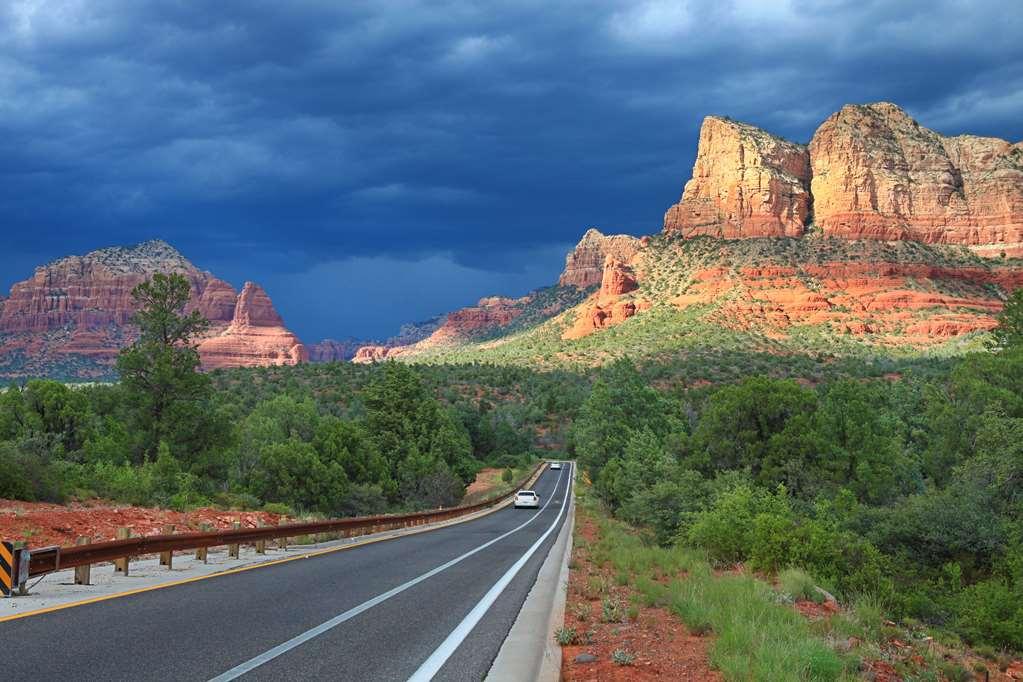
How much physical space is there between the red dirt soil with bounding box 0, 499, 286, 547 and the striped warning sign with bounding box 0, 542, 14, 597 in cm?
376

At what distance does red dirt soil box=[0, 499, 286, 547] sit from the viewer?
14366mm

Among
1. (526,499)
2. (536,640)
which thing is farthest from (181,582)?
(526,499)

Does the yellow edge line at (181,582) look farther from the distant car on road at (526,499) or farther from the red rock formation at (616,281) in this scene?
the red rock formation at (616,281)

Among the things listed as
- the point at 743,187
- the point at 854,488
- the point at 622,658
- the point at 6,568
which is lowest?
the point at 854,488

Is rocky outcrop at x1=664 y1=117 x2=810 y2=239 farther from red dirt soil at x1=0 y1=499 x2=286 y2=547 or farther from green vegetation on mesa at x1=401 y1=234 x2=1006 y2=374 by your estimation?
red dirt soil at x1=0 y1=499 x2=286 y2=547

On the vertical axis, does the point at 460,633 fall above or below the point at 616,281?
below

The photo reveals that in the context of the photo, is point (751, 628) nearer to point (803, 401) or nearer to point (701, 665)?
point (701, 665)

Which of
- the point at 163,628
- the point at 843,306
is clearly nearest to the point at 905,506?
the point at 163,628

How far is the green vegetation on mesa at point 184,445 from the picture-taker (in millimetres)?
25242

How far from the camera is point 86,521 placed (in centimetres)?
1631

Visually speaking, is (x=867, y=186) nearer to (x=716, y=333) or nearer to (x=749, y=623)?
(x=716, y=333)

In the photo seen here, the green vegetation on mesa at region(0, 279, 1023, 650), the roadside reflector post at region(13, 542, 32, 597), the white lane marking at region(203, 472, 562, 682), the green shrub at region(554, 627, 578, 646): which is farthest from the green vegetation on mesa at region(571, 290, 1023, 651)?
the roadside reflector post at region(13, 542, 32, 597)

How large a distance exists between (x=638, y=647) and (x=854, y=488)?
2536cm

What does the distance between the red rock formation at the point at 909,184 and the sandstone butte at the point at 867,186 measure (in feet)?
0.62
